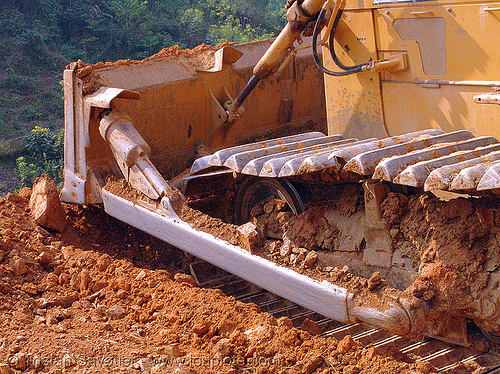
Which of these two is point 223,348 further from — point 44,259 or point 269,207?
point 44,259

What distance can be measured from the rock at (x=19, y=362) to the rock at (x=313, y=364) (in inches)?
53.4

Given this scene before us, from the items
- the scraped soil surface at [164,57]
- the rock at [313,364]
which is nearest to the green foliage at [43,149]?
the scraped soil surface at [164,57]

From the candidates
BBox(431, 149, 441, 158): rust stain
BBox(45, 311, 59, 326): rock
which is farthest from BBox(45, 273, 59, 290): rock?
BBox(431, 149, 441, 158): rust stain

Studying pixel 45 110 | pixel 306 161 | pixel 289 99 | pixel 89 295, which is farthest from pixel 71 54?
pixel 306 161

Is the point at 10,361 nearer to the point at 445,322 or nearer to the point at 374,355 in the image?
the point at 374,355

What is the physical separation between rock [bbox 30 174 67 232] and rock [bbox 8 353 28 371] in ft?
6.96

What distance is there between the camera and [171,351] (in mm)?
3203

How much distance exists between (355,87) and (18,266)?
258 centimetres

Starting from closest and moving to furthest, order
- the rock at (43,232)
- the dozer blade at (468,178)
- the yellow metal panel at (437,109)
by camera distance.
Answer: the dozer blade at (468,178)
the yellow metal panel at (437,109)
the rock at (43,232)

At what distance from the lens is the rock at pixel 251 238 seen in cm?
374

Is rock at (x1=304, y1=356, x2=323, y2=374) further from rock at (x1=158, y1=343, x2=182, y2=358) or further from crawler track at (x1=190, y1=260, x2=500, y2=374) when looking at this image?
rock at (x1=158, y1=343, x2=182, y2=358)

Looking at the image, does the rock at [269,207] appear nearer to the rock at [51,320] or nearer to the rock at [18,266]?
the rock at [51,320]

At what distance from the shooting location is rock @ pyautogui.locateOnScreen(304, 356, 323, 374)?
3086 mm

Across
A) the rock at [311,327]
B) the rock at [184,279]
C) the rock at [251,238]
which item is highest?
the rock at [251,238]
